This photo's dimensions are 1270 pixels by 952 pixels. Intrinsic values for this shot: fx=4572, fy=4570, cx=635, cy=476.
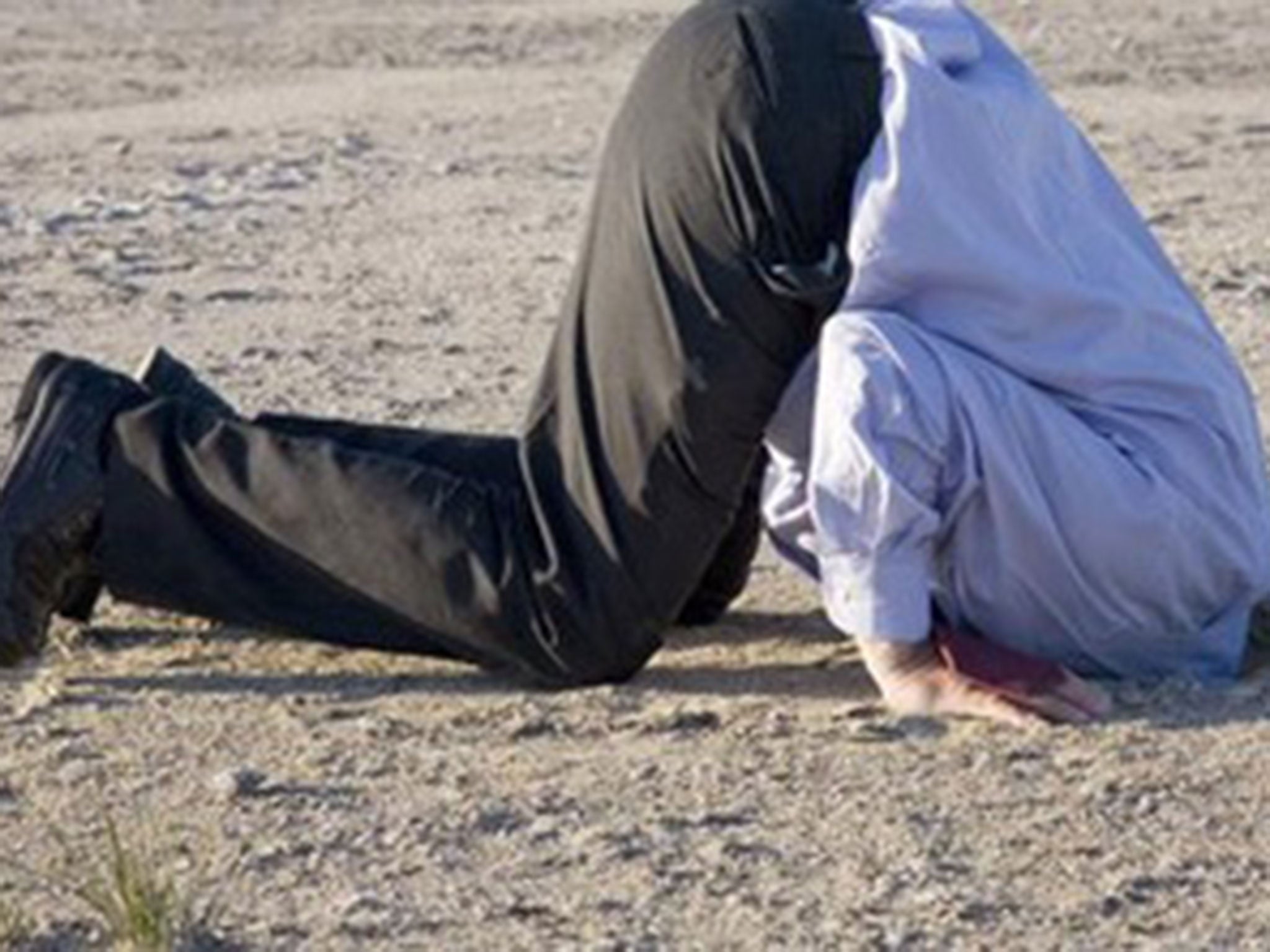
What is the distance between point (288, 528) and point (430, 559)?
239 mm

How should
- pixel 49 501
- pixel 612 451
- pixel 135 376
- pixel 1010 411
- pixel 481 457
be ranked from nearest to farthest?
pixel 1010 411
pixel 612 451
pixel 49 501
pixel 481 457
pixel 135 376

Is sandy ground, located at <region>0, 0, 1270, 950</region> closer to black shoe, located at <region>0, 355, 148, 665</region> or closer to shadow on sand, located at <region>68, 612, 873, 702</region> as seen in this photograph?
shadow on sand, located at <region>68, 612, 873, 702</region>

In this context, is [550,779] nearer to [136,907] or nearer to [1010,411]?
[1010,411]

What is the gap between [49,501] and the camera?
6.70 metres

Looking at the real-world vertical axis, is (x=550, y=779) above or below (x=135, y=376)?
below

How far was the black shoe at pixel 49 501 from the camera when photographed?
262 inches

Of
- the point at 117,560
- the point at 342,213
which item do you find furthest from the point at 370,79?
the point at 117,560

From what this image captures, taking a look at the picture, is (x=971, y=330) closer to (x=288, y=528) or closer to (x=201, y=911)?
(x=288, y=528)

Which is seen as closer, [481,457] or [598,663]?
[598,663]

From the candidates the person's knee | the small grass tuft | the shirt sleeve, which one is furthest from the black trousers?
the small grass tuft

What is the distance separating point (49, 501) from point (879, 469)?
1.30m

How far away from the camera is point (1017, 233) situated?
6.31 metres

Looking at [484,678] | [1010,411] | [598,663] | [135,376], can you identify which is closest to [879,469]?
[1010,411]

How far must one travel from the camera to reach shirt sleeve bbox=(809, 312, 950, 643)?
617cm
